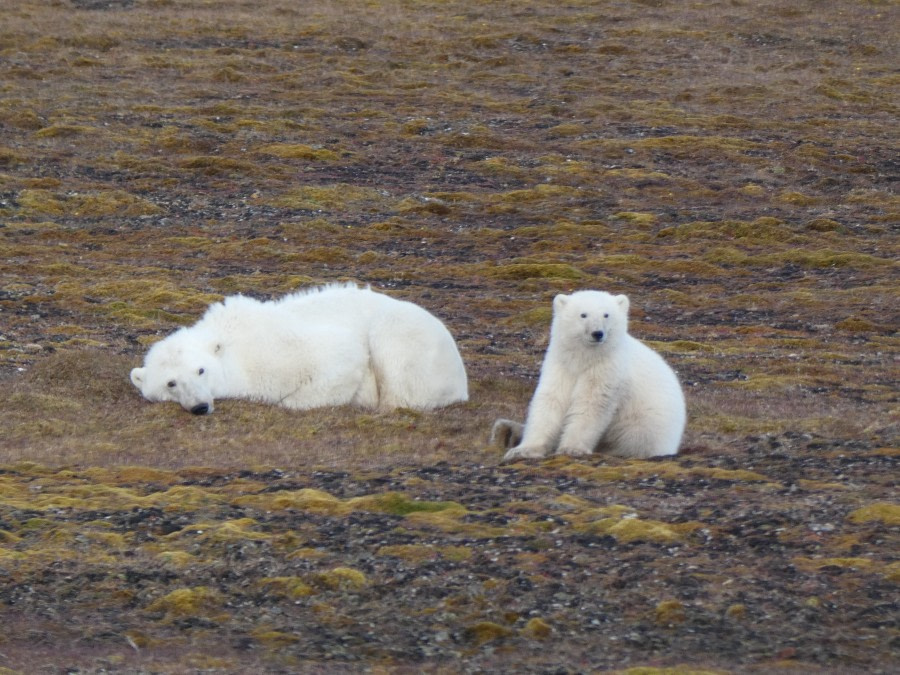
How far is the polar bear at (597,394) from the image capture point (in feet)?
41.5

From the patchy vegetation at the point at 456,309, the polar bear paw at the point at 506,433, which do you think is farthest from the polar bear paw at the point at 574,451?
the polar bear paw at the point at 506,433

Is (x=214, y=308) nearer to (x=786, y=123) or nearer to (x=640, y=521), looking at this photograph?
(x=640, y=521)

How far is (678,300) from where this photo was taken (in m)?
26.3

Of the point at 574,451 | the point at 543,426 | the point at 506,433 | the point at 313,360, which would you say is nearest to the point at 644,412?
the point at 574,451

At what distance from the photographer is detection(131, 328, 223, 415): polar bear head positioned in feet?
49.8

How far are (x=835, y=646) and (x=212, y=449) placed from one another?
297 inches

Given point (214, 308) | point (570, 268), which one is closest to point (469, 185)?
point (570, 268)

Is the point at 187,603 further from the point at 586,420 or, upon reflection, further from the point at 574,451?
the point at 586,420

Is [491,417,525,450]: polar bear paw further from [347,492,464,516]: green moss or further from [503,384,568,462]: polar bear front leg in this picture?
[347,492,464,516]: green moss

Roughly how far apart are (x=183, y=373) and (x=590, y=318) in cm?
519

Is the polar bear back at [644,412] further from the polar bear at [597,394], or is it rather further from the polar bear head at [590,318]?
the polar bear head at [590,318]

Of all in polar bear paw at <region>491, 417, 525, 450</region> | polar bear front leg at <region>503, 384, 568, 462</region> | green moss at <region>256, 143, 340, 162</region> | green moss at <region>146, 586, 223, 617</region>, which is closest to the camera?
green moss at <region>146, 586, 223, 617</region>

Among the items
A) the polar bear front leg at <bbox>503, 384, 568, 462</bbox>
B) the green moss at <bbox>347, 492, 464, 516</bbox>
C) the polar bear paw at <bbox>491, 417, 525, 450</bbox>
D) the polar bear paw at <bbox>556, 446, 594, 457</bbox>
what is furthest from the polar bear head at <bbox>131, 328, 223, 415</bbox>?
the polar bear paw at <bbox>556, 446, 594, 457</bbox>

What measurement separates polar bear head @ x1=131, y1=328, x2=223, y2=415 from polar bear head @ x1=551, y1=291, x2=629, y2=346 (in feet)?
14.8
